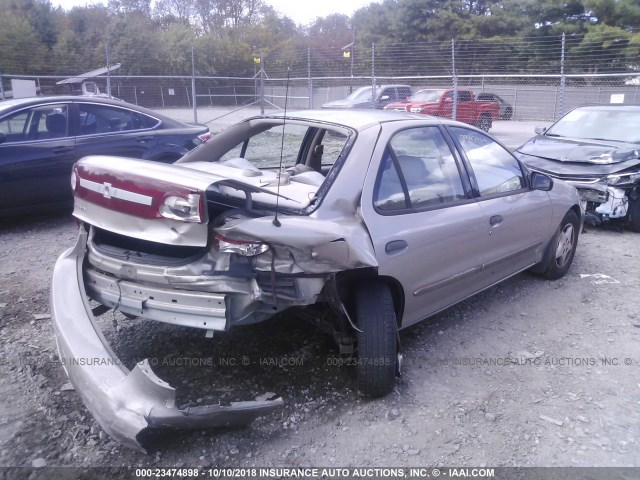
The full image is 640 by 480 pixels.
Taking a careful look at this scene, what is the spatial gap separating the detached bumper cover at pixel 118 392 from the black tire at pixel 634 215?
5.88 meters

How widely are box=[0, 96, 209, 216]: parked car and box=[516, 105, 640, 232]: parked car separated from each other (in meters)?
5.07

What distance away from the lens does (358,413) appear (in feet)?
10.0

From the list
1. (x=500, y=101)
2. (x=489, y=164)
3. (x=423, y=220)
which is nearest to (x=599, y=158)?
(x=489, y=164)

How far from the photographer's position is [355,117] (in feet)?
11.8

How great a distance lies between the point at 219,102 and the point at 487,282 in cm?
1976

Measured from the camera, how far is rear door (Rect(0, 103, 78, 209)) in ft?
19.3

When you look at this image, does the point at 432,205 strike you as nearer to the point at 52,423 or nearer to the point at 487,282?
the point at 487,282

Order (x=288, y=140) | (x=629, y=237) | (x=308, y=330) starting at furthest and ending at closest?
(x=629, y=237), (x=288, y=140), (x=308, y=330)

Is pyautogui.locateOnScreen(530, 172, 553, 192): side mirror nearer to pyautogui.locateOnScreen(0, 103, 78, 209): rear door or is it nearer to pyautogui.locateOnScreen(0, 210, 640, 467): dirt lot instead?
pyautogui.locateOnScreen(0, 210, 640, 467): dirt lot

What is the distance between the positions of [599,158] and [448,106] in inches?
434

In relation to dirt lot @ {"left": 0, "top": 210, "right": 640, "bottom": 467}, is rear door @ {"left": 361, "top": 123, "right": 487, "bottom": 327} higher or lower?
higher

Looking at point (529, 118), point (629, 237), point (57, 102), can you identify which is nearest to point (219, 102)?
point (529, 118)

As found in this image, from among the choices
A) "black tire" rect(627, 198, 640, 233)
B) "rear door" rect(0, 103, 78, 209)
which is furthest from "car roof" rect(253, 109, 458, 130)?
"black tire" rect(627, 198, 640, 233)

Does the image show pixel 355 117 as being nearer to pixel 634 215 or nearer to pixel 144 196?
pixel 144 196
